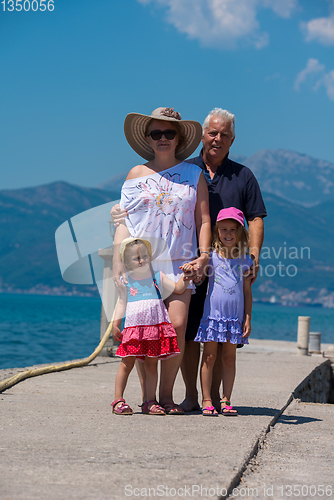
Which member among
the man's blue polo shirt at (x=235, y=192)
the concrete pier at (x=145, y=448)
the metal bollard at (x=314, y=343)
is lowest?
the concrete pier at (x=145, y=448)

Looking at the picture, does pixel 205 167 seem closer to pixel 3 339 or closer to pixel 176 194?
pixel 176 194

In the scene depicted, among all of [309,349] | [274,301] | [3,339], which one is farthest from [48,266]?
[309,349]

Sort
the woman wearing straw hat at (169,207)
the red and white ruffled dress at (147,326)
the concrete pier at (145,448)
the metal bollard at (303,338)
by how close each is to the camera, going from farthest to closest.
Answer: the metal bollard at (303,338), the woman wearing straw hat at (169,207), the red and white ruffled dress at (147,326), the concrete pier at (145,448)

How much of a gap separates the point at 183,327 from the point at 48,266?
7038 inches

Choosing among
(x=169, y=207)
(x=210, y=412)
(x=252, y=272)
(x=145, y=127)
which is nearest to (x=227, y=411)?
(x=210, y=412)

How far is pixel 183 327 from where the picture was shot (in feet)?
13.0

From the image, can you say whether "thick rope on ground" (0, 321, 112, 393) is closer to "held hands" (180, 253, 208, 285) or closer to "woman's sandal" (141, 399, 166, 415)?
"woman's sandal" (141, 399, 166, 415)

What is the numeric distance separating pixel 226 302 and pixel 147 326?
22.4 inches

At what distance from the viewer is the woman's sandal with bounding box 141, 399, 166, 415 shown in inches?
151

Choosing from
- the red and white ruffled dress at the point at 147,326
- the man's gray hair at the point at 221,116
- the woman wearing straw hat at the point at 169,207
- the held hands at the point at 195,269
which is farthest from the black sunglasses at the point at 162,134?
the red and white ruffled dress at the point at 147,326

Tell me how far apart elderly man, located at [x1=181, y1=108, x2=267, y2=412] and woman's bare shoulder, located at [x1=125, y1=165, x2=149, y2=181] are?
49 centimetres

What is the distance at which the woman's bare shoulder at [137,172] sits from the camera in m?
4.12

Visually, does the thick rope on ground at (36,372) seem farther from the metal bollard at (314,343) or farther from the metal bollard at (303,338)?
the metal bollard at (314,343)

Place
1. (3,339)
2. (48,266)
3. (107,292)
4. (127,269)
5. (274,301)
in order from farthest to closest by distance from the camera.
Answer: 1. (274,301)
2. (48,266)
3. (3,339)
4. (107,292)
5. (127,269)
